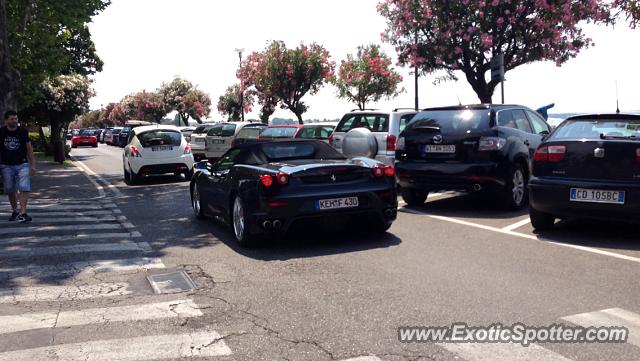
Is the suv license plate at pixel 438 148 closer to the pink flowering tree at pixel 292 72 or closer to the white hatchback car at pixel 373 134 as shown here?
the white hatchback car at pixel 373 134

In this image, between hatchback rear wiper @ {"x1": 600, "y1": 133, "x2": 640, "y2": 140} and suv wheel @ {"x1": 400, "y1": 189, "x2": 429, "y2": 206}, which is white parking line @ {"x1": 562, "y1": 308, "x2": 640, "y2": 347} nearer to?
hatchback rear wiper @ {"x1": 600, "y1": 133, "x2": 640, "y2": 140}

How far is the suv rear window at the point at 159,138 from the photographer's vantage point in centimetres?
1684

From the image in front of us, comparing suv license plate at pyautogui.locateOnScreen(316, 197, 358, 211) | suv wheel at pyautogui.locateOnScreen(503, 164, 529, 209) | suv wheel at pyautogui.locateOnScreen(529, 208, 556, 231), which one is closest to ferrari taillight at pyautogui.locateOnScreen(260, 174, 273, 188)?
suv license plate at pyautogui.locateOnScreen(316, 197, 358, 211)

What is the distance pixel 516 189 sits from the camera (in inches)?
388

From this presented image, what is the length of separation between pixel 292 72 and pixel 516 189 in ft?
121

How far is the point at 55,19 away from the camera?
62.8 ft

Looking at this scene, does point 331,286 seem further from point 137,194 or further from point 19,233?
point 137,194

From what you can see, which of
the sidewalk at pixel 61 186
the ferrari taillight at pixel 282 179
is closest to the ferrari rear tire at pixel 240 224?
the ferrari taillight at pixel 282 179

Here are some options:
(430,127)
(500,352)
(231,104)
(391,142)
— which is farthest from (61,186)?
Result: (231,104)

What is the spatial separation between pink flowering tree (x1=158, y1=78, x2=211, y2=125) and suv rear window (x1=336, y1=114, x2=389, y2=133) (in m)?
75.3

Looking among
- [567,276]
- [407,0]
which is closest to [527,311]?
[567,276]

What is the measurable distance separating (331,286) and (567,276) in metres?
2.17

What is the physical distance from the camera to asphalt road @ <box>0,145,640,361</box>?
392 cm

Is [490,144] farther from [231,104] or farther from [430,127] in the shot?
[231,104]
